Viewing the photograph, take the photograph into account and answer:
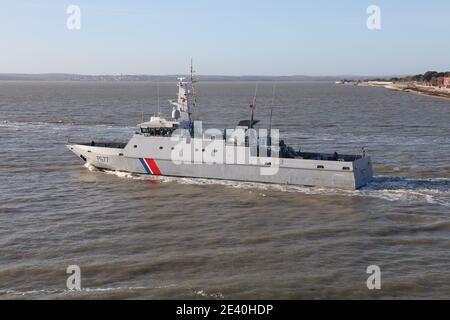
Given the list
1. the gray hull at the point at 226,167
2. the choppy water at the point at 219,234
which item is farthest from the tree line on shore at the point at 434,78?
the gray hull at the point at 226,167

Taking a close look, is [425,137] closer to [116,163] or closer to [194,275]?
[116,163]

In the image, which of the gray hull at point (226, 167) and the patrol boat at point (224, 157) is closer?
the gray hull at point (226, 167)

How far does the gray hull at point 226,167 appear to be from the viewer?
27.0 metres

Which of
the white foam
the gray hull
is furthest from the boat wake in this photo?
the gray hull

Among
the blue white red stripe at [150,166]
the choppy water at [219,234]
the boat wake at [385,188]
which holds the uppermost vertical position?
the blue white red stripe at [150,166]

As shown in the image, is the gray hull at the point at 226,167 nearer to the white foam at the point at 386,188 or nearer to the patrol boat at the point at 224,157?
the patrol boat at the point at 224,157

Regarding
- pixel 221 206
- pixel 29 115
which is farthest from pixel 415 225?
pixel 29 115

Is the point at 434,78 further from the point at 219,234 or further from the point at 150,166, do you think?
the point at 219,234

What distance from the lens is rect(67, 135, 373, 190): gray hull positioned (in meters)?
27.0

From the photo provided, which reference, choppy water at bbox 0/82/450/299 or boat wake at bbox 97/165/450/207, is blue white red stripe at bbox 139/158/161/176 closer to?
boat wake at bbox 97/165/450/207

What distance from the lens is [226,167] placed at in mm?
28859

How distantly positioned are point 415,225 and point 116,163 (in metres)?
17.3

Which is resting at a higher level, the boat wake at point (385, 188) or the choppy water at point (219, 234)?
the boat wake at point (385, 188)

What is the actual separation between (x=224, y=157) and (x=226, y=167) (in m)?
0.54
